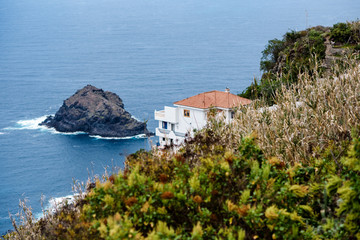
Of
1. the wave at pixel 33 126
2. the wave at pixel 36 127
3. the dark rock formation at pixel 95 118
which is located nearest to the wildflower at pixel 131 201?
the wave at pixel 36 127

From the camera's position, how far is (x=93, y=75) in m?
91.8

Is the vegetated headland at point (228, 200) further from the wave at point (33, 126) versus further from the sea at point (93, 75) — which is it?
the wave at point (33, 126)

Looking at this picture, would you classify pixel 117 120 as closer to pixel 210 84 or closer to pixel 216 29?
pixel 210 84

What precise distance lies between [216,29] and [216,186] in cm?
15069

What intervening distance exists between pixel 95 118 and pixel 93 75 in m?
26.9

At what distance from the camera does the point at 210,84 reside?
7650 centimetres

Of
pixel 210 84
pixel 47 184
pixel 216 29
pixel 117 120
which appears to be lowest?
pixel 47 184

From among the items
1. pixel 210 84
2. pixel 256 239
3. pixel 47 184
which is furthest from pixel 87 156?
pixel 256 239

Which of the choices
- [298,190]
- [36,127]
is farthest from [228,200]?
[36,127]

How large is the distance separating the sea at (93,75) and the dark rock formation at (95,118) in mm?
1782

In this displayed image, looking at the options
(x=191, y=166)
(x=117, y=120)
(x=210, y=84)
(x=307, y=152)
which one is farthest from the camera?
(x=210, y=84)

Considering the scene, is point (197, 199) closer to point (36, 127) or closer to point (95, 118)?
point (95, 118)

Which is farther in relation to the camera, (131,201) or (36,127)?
(36,127)

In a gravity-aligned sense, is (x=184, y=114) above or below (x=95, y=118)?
above
